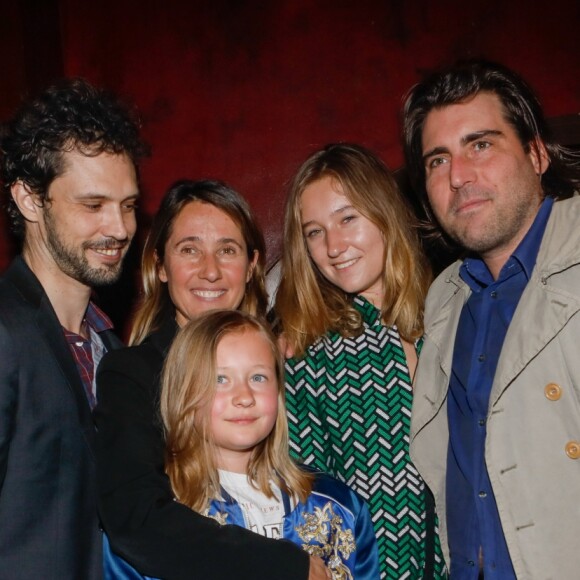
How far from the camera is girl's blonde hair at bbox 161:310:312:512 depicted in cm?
185

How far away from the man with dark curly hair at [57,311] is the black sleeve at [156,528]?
122 mm

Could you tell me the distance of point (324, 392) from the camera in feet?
7.32

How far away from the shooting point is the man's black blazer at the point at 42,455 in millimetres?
1739

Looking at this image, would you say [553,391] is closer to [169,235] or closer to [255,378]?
[255,378]

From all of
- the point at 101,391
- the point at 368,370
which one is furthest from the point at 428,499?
the point at 101,391

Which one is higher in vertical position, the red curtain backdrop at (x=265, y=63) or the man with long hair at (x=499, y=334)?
the red curtain backdrop at (x=265, y=63)

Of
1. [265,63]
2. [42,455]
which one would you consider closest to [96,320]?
[42,455]

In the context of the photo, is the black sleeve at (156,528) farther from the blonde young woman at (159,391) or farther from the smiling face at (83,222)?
the smiling face at (83,222)

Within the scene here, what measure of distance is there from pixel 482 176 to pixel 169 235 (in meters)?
0.96

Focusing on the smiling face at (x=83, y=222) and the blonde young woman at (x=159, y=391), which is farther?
the smiling face at (x=83, y=222)

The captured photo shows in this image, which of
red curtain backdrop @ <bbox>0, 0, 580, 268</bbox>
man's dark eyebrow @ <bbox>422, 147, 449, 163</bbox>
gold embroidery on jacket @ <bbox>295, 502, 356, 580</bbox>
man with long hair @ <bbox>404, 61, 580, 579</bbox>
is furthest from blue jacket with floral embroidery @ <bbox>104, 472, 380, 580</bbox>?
red curtain backdrop @ <bbox>0, 0, 580, 268</bbox>

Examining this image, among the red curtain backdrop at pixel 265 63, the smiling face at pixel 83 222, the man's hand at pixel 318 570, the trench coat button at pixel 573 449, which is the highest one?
the red curtain backdrop at pixel 265 63

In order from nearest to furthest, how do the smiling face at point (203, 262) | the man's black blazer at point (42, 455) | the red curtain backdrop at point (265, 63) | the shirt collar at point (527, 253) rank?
the man's black blazer at point (42, 455) → the shirt collar at point (527, 253) → the smiling face at point (203, 262) → the red curtain backdrop at point (265, 63)

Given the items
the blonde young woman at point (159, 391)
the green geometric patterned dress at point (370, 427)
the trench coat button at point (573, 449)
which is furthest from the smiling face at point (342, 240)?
the trench coat button at point (573, 449)
